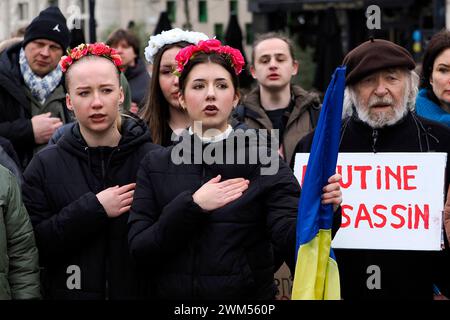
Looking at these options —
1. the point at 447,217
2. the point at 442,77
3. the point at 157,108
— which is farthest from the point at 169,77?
the point at 447,217

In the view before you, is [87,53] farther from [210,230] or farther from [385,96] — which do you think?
[385,96]

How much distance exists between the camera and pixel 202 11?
3553cm

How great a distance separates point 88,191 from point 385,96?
5.03 ft

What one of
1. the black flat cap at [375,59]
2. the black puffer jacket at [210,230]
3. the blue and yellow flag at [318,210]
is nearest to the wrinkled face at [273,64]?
the black flat cap at [375,59]

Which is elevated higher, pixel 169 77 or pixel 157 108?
pixel 169 77

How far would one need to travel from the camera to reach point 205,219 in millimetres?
3994

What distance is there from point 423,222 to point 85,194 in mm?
1618

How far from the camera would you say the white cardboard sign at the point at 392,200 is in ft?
14.7

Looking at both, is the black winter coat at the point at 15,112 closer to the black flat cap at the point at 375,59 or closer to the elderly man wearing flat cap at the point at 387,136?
the elderly man wearing flat cap at the point at 387,136

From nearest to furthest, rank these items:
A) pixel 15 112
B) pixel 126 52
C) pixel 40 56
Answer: pixel 15 112 < pixel 40 56 < pixel 126 52

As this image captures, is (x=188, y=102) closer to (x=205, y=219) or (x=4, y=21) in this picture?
(x=205, y=219)

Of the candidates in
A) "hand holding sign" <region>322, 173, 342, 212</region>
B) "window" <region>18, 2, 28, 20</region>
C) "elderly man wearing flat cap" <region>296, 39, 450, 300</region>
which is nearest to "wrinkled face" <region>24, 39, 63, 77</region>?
"elderly man wearing flat cap" <region>296, 39, 450, 300</region>

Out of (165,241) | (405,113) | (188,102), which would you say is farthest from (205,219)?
(405,113)

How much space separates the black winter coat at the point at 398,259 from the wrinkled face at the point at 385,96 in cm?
5
